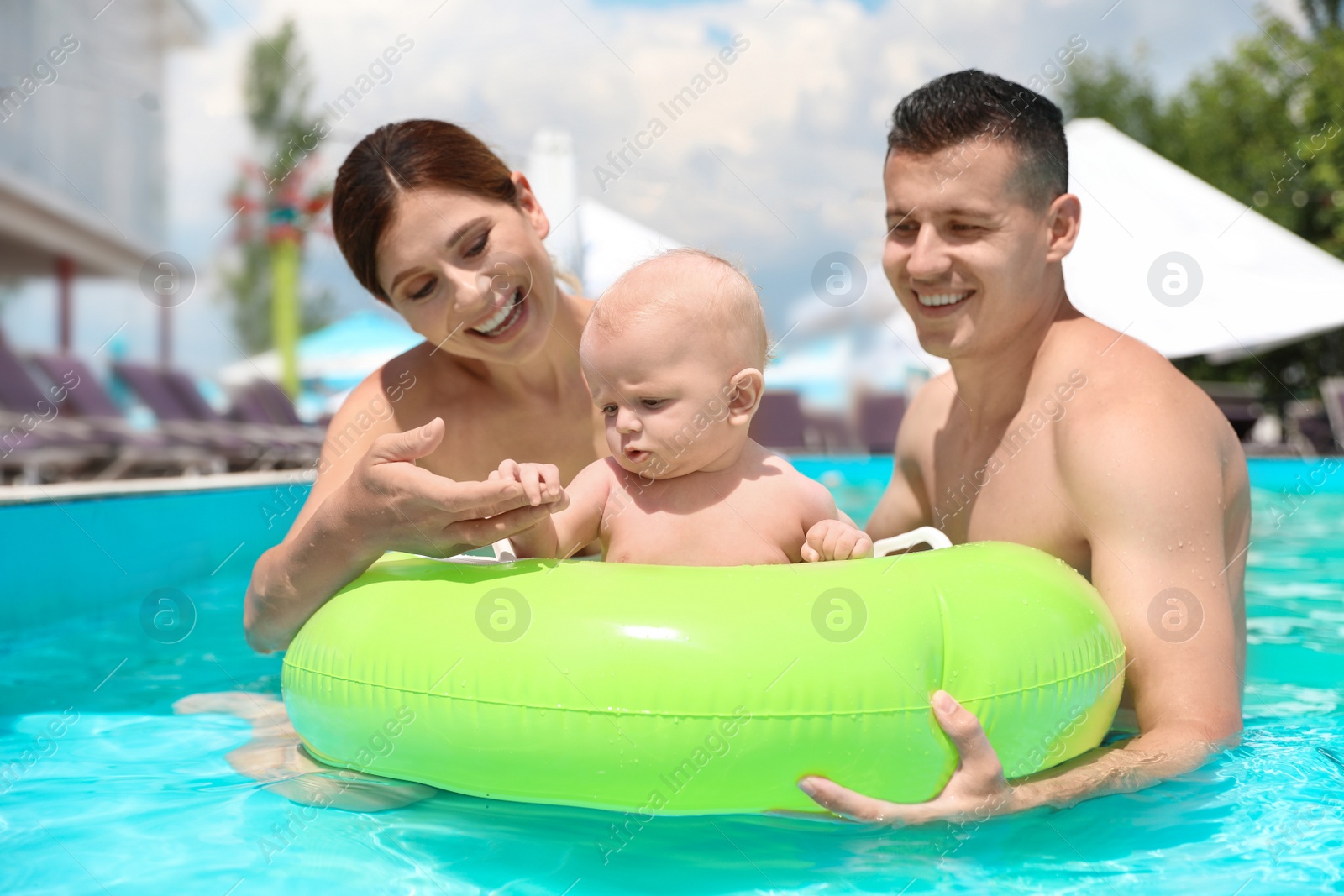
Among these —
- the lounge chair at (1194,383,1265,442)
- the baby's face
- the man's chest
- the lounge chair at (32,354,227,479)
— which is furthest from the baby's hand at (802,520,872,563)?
the lounge chair at (1194,383,1265,442)

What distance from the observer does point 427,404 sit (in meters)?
3.40

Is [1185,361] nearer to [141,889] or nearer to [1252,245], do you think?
[1252,245]

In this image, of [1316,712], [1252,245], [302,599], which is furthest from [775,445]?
[302,599]

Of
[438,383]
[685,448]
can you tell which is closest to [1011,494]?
[685,448]

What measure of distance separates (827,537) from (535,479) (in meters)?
0.72

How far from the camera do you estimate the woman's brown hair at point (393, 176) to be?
296 centimetres

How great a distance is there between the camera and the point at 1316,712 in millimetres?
3301

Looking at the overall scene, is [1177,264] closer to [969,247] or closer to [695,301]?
[969,247]

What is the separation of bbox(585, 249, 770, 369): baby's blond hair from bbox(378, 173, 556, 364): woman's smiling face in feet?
2.15

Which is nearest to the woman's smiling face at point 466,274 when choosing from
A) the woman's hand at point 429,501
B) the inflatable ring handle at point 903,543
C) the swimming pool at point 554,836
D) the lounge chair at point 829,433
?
the inflatable ring handle at point 903,543

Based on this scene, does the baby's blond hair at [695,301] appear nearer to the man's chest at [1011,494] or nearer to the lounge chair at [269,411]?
the man's chest at [1011,494]

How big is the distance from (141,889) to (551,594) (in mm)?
929

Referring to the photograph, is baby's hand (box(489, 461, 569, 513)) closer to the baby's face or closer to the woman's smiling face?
the baby's face

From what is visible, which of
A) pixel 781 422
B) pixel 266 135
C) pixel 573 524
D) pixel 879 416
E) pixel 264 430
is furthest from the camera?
pixel 266 135
